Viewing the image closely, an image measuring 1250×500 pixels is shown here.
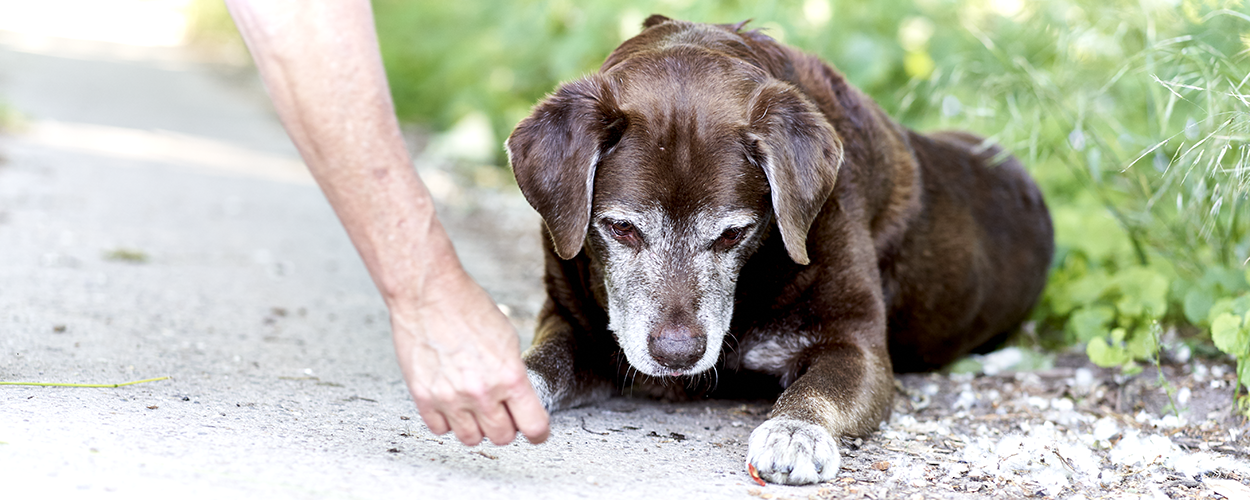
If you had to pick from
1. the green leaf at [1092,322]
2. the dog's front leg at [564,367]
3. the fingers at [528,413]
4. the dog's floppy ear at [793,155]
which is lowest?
the green leaf at [1092,322]

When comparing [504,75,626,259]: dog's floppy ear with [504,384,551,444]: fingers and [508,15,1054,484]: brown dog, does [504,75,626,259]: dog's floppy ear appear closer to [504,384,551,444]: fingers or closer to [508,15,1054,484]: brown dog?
[508,15,1054,484]: brown dog

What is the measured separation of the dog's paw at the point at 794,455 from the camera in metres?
2.41

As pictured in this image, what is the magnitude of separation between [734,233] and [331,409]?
121 centimetres

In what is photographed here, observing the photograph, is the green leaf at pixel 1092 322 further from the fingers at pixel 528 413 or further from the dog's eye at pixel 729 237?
the fingers at pixel 528 413

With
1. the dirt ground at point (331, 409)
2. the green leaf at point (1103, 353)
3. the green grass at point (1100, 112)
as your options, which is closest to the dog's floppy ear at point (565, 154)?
the dirt ground at point (331, 409)

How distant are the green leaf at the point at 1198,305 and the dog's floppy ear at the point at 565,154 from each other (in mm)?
2275

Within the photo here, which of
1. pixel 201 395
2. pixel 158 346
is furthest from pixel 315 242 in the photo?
pixel 201 395

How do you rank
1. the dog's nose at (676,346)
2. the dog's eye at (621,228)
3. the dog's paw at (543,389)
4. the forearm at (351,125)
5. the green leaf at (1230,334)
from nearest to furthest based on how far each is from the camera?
the forearm at (351,125), the dog's nose at (676,346), the dog's eye at (621,228), the dog's paw at (543,389), the green leaf at (1230,334)

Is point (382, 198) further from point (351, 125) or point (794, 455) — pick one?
point (794, 455)

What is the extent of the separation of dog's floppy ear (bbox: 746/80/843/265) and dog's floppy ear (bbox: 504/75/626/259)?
1.28 feet

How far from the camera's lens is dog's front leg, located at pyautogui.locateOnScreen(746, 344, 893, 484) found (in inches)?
95.7

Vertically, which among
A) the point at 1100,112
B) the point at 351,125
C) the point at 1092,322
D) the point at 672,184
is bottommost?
the point at 1092,322

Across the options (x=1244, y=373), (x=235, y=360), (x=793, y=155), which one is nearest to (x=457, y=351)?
(x=793, y=155)

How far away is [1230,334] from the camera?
3.05m
